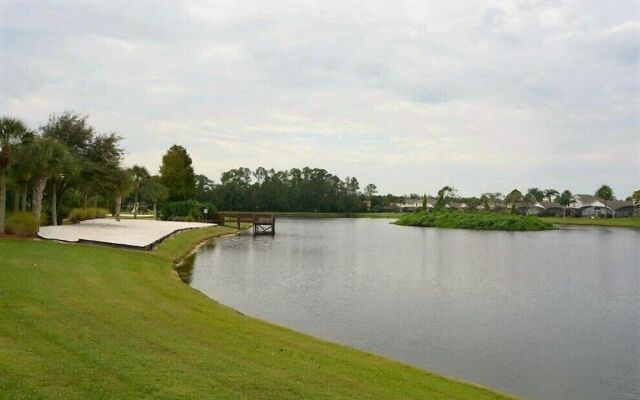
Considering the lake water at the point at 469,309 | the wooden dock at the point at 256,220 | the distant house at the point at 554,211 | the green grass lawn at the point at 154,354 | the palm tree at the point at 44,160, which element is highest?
the palm tree at the point at 44,160

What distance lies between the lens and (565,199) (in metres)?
156

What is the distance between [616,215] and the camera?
136875mm

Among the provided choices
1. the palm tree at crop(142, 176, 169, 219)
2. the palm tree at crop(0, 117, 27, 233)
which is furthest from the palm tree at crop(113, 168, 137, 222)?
the palm tree at crop(142, 176, 169, 219)

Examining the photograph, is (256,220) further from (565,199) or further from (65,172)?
(565,199)

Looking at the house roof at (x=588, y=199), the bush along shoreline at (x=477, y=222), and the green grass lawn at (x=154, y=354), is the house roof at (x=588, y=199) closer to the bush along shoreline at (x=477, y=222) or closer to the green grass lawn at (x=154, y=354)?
the bush along shoreline at (x=477, y=222)

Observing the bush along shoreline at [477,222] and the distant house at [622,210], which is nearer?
the bush along shoreline at [477,222]

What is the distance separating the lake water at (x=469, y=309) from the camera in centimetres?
1284

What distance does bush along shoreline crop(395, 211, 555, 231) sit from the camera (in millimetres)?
87875

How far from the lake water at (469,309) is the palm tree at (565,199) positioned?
404 ft

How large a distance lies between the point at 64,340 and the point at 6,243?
50.2 feet

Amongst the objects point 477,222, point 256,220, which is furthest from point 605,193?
point 256,220

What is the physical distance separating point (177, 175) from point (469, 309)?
5549cm

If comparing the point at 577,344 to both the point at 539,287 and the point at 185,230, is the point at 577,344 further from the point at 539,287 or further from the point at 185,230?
the point at 185,230

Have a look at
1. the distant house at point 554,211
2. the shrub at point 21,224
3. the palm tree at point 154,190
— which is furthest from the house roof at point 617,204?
the shrub at point 21,224
